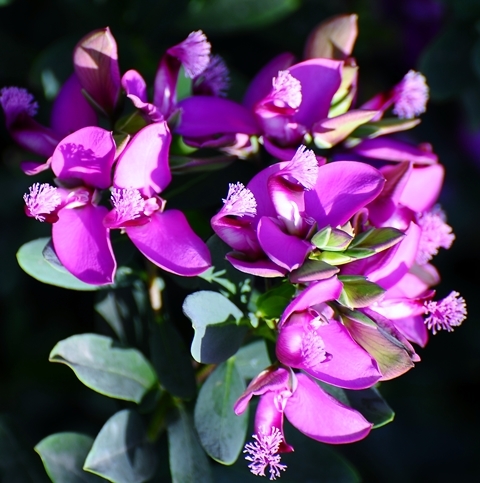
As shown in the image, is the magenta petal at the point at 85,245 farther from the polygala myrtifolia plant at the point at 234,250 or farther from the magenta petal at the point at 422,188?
the magenta petal at the point at 422,188

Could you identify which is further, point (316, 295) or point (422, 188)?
point (422, 188)

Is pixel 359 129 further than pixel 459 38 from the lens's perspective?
No

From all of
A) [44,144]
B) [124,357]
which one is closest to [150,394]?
[124,357]

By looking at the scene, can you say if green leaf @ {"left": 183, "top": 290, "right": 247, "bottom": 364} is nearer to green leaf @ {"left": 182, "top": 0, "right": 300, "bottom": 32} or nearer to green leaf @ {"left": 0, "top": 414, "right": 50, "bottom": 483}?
green leaf @ {"left": 0, "top": 414, "right": 50, "bottom": 483}

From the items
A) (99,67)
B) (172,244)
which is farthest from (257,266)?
(99,67)

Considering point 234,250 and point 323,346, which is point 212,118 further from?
point 323,346

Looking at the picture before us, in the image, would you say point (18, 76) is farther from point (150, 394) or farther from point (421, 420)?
point (421, 420)

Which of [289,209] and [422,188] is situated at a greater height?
[289,209]
